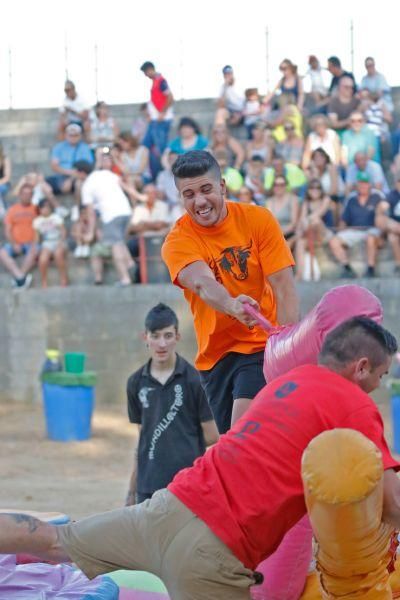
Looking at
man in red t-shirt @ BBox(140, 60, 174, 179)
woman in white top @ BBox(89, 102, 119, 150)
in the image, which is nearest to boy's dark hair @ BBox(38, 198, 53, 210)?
woman in white top @ BBox(89, 102, 119, 150)

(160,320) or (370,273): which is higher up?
(160,320)

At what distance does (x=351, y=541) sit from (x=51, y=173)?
1272 cm

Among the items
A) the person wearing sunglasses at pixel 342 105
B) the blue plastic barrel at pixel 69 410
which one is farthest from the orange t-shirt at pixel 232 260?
the person wearing sunglasses at pixel 342 105

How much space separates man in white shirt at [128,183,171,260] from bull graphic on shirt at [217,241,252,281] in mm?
8473

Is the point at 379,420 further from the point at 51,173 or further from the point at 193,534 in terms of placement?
the point at 51,173

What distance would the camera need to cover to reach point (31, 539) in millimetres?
3945

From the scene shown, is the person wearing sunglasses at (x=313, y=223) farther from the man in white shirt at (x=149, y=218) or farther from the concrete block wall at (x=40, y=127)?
the concrete block wall at (x=40, y=127)

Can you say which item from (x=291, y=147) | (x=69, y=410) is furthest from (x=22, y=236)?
(x=291, y=147)

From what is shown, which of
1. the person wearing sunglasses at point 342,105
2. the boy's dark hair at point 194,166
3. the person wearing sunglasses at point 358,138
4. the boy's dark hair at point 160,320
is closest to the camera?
the boy's dark hair at point 194,166

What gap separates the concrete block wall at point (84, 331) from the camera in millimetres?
13695

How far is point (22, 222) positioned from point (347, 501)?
11093mm

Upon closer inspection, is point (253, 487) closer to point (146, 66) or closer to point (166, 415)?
point (166, 415)

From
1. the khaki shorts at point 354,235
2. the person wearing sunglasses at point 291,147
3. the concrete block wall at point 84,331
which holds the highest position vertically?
the person wearing sunglasses at point 291,147

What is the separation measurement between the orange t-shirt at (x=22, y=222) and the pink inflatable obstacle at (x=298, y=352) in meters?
9.75
